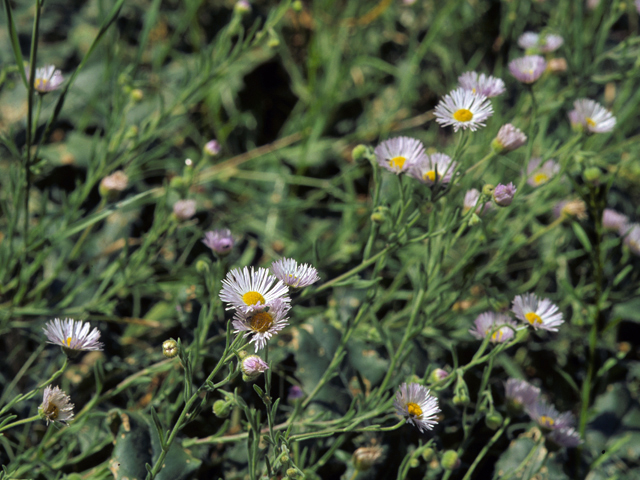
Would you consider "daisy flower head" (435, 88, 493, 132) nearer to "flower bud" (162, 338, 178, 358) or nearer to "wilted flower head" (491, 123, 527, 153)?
"wilted flower head" (491, 123, 527, 153)

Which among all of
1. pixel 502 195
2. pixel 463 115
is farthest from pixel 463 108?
pixel 502 195

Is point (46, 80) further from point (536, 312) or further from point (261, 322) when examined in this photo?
point (536, 312)

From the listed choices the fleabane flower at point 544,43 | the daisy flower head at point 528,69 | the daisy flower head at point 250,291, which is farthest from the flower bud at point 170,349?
the fleabane flower at point 544,43

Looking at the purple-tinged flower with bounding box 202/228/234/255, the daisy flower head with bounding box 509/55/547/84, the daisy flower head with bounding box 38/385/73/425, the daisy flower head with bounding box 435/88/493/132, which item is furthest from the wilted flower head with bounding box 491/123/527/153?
the daisy flower head with bounding box 38/385/73/425

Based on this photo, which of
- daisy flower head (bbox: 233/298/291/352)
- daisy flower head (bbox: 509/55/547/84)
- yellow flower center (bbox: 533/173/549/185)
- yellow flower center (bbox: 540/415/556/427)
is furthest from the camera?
yellow flower center (bbox: 533/173/549/185)

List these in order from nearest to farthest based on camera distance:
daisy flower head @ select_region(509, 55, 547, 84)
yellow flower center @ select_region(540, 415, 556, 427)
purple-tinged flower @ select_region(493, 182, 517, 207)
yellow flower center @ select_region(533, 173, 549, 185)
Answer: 1. purple-tinged flower @ select_region(493, 182, 517, 207)
2. yellow flower center @ select_region(540, 415, 556, 427)
3. daisy flower head @ select_region(509, 55, 547, 84)
4. yellow flower center @ select_region(533, 173, 549, 185)

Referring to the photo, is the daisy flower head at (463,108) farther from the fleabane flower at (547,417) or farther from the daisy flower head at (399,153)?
the fleabane flower at (547,417)
